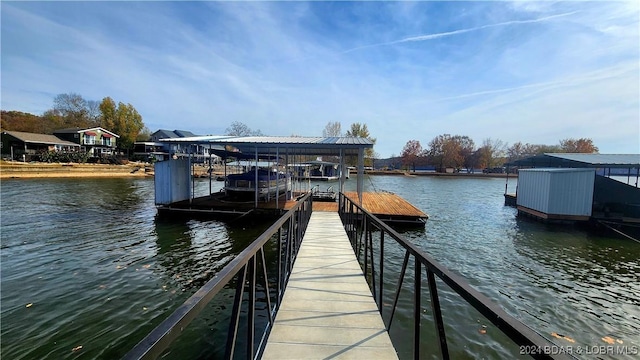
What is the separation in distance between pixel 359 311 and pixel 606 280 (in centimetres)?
804

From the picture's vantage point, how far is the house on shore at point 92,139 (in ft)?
157

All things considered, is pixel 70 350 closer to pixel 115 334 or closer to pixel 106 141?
pixel 115 334

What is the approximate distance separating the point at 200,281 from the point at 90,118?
76.4 metres

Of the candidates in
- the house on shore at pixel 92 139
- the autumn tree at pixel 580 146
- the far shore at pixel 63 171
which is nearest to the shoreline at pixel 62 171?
the far shore at pixel 63 171

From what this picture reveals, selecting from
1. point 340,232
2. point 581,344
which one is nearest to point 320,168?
point 340,232

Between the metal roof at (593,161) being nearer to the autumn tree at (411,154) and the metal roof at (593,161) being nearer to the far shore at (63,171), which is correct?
the far shore at (63,171)

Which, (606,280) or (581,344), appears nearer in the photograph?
(581,344)

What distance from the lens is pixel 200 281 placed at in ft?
22.1

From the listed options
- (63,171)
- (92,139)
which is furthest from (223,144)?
(92,139)

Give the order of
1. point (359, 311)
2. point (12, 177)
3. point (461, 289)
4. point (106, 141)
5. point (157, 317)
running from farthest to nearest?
1. point (106, 141)
2. point (12, 177)
3. point (157, 317)
4. point (359, 311)
5. point (461, 289)

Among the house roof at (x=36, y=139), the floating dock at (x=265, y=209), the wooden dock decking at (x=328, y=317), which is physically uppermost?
the house roof at (x=36, y=139)

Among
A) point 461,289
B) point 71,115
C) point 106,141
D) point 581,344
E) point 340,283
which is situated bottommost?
point 581,344

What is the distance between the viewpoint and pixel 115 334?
468 cm

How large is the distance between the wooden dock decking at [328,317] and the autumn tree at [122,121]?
66.5 m
